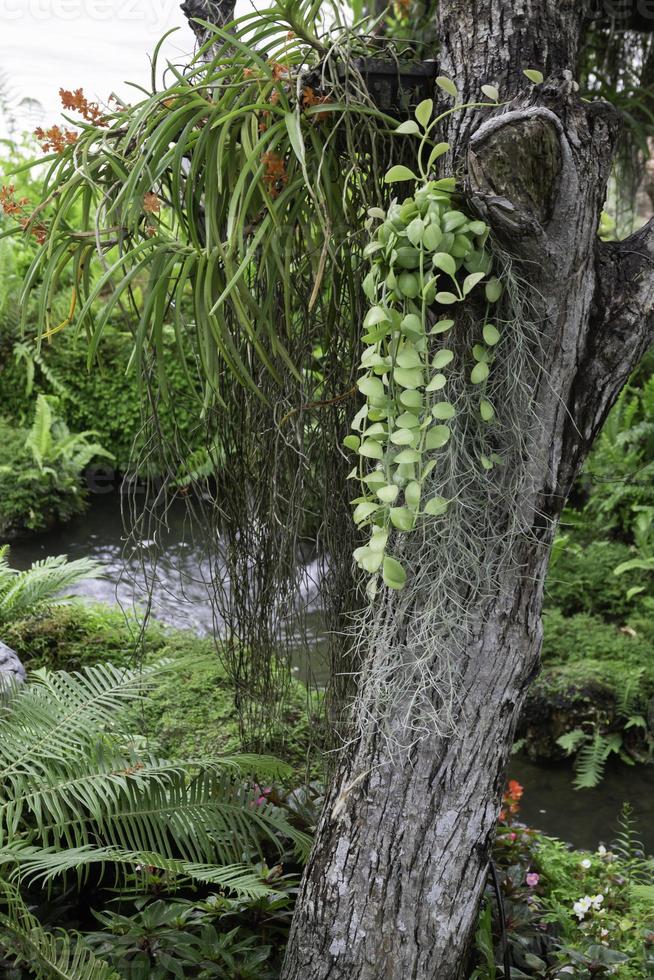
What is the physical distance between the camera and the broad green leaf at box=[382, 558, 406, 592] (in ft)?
3.96

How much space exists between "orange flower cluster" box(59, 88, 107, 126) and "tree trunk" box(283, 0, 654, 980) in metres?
0.60

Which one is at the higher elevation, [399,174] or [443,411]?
[399,174]

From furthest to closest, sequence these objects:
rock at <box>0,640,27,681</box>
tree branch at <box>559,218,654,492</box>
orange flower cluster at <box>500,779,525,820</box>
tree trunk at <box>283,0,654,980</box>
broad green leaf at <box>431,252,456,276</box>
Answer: rock at <box>0,640,27,681</box>
orange flower cluster at <box>500,779,525,820</box>
tree branch at <box>559,218,654,492</box>
tree trunk at <box>283,0,654,980</box>
broad green leaf at <box>431,252,456,276</box>

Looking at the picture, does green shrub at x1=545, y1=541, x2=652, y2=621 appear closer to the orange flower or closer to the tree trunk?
the tree trunk

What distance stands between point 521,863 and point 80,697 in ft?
3.59

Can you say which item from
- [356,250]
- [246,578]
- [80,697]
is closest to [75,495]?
[80,697]

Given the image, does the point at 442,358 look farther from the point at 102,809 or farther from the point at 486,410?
the point at 102,809

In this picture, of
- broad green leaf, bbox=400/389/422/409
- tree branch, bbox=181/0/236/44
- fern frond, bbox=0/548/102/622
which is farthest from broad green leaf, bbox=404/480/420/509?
fern frond, bbox=0/548/102/622

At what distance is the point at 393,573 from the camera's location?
1.21 m

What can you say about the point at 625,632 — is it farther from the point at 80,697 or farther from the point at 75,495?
the point at 75,495

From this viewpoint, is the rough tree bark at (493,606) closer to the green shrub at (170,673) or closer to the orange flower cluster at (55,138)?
the orange flower cluster at (55,138)

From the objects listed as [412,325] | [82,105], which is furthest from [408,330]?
[82,105]

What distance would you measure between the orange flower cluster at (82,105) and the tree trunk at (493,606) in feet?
1.98

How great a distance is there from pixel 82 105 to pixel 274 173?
1.38 feet
